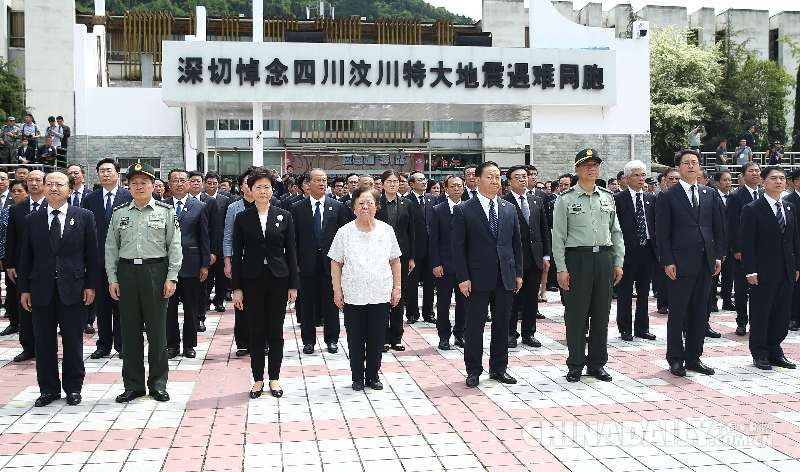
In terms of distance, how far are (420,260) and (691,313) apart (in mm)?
3793

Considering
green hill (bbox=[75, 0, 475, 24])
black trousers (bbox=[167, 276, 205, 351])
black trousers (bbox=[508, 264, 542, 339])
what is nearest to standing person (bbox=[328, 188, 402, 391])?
black trousers (bbox=[167, 276, 205, 351])

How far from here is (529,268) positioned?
8.89 metres

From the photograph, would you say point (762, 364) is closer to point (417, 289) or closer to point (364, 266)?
point (364, 266)

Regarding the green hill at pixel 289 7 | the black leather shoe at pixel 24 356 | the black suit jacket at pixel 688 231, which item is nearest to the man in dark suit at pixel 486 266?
the black suit jacket at pixel 688 231

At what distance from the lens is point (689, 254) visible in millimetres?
7199

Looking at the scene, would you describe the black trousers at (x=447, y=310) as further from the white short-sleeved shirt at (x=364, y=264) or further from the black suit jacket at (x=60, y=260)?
the black suit jacket at (x=60, y=260)

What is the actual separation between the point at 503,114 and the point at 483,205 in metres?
16.6

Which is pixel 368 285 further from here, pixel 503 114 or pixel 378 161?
pixel 378 161

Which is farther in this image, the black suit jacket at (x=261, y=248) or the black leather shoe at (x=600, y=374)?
the black leather shoe at (x=600, y=374)

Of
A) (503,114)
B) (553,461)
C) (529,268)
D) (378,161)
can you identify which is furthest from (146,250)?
(378,161)

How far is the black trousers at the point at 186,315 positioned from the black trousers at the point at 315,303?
1108mm

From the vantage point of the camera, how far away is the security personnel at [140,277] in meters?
6.33

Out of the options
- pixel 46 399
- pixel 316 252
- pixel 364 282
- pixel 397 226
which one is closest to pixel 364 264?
pixel 364 282

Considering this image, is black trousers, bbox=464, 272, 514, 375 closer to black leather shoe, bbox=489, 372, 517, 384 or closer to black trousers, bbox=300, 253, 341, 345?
black leather shoe, bbox=489, 372, 517, 384
